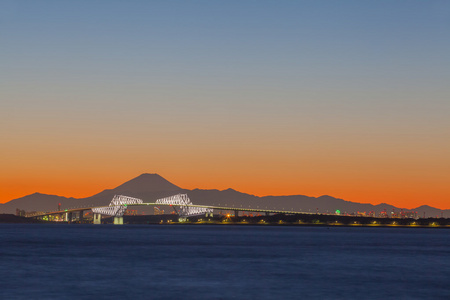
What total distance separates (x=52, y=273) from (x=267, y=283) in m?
20.6

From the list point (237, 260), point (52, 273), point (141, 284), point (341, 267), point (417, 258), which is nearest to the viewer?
point (141, 284)

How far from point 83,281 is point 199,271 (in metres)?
12.8

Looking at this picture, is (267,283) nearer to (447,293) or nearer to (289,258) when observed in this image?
(447,293)

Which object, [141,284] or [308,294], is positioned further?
[141,284]

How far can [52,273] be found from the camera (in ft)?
197

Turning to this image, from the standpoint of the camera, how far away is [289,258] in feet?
267

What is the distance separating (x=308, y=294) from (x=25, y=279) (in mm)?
24041

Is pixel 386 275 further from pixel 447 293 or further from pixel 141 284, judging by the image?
pixel 141 284

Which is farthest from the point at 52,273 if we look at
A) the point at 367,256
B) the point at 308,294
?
the point at 367,256

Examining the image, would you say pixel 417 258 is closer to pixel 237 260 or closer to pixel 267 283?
pixel 237 260

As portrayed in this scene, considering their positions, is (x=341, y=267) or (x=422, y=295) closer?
(x=422, y=295)

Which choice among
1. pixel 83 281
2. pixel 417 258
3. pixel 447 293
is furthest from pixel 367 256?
pixel 83 281

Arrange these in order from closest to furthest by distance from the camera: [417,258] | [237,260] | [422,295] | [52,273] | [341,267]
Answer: [422,295] < [52,273] < [341,267] < [237,260] < [417,258]

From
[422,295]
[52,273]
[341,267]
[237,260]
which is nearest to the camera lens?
[422,295]
